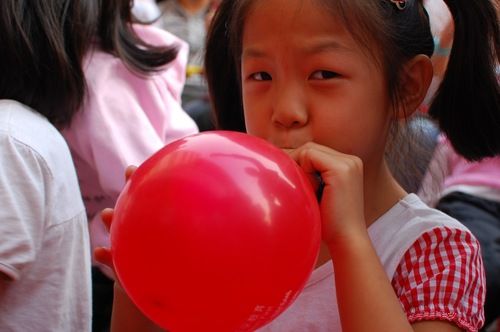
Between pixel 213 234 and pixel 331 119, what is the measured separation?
317 millimetres

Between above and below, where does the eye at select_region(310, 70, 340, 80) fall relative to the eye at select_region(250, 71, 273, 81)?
above

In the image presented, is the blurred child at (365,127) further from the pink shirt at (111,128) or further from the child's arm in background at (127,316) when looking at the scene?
the pink shirt at (111,128)

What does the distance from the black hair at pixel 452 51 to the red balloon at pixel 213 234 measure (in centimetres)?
34

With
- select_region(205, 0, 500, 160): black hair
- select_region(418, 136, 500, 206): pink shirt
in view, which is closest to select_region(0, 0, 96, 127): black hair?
select_region(205, 0, 500, 160): black hair

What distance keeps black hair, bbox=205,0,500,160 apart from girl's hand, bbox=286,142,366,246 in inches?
8.4

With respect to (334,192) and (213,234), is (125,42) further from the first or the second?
(213,234)

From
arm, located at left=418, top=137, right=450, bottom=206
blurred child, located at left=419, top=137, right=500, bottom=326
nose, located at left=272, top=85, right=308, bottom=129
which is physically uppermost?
nose, located at left=272, top=85, right=308, bottom=129

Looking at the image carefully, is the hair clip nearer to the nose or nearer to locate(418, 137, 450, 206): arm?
the nose

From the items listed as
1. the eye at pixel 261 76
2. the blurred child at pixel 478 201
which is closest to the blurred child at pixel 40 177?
the eye at pixel 261 76

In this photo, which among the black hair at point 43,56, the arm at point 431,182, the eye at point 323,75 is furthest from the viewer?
the arm at point 431,182

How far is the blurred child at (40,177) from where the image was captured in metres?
1.11

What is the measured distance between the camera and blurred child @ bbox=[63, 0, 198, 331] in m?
1.44

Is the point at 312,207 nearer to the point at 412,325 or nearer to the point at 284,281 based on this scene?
the point at 284,281

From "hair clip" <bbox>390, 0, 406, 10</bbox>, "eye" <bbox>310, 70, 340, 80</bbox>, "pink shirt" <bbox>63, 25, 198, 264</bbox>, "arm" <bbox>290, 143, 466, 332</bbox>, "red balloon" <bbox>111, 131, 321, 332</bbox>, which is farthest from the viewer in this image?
"pink shirt" <bbox>63, 25, 198, 264</bbox>
